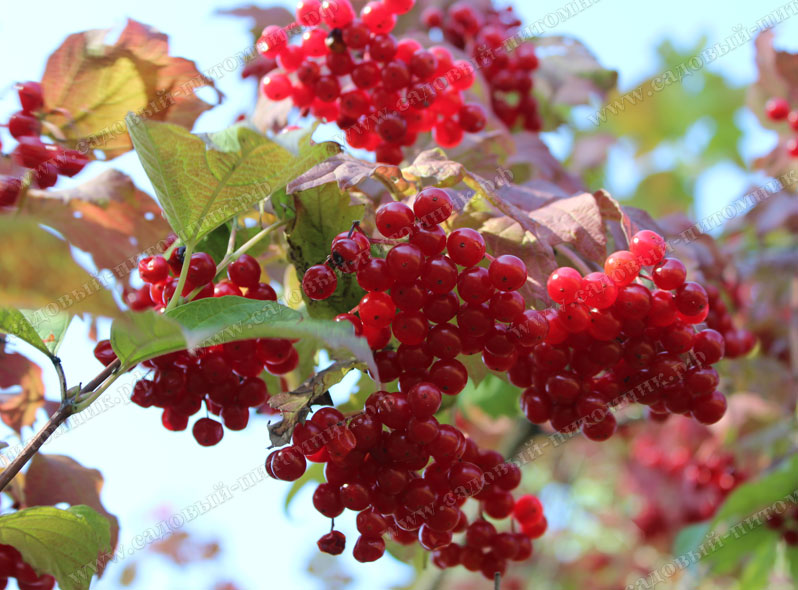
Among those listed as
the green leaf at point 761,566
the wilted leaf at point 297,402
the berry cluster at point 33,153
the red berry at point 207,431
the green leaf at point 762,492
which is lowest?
the green leaf at point 761,566

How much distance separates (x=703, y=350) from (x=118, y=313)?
0.85 m

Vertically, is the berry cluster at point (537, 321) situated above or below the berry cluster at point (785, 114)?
above

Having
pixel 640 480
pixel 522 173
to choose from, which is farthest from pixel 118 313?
pixel 640 480

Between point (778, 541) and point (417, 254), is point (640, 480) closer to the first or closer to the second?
point (778, 541)

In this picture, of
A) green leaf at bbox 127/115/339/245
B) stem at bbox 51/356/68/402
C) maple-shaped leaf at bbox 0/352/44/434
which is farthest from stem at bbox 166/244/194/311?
maple-shaped leaf at bbox 0/352/44/434

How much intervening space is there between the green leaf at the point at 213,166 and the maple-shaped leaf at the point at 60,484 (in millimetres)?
538

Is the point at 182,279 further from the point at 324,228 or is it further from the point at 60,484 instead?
the point at 60,484

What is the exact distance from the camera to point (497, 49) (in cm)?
190

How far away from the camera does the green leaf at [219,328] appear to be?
0.72 m

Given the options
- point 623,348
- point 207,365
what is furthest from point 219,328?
point 623,348

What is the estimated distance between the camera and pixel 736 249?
8.37 feet

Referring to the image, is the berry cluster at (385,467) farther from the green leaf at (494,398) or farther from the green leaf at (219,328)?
the green leaf at (494,398)

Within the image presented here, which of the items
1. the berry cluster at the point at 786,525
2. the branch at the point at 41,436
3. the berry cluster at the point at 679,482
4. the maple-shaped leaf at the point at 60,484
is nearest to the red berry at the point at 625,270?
the branch at the point at 41,436

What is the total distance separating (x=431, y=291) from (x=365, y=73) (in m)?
0.60
